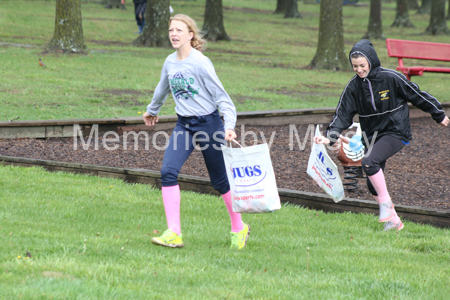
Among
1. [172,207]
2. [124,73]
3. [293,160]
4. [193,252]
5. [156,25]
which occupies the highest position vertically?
[156,25]

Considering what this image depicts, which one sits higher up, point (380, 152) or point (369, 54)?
point (369, 54)

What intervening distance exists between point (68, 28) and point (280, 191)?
1138cm

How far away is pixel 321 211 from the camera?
567 centimetres

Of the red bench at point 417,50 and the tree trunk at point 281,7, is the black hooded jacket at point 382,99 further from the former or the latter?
the tree trunk at point 281,7

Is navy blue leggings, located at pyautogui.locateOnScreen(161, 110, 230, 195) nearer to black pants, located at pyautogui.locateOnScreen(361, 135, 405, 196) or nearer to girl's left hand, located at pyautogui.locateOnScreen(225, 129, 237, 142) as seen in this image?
girl's left hand, located at pyautogui.locateOnScreen(225, 129, 237, 142)

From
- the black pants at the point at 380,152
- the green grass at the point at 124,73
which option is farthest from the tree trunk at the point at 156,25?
the black pants at the point at 380,152

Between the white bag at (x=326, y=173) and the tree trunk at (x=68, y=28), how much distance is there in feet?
38.5

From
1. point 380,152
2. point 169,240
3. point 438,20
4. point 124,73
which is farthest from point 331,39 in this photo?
point 438,20

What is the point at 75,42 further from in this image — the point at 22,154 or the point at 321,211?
the point at 321,211

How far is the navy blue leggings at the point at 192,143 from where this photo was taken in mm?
4461

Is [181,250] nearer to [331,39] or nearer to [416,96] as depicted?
[416,96]

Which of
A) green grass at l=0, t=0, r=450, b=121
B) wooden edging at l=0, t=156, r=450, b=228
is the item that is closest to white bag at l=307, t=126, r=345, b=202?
wooden edging at l=0, t=156, r=450, b=228

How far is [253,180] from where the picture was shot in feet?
14.4

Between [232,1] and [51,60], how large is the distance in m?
38.2
